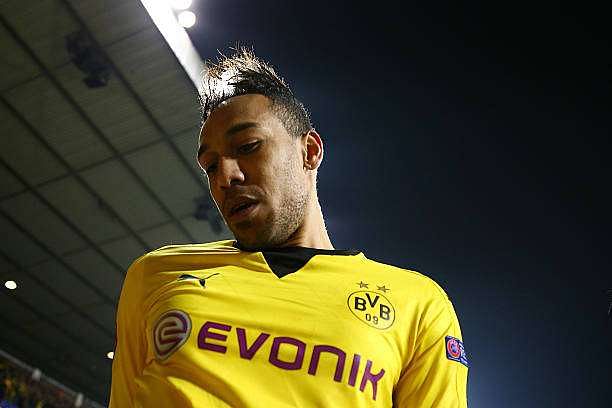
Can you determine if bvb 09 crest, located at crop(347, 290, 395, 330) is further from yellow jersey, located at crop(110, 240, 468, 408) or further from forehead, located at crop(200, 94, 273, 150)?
forehead, located at crop(200, 94, 273, 150)

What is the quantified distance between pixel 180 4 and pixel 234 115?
223 inches

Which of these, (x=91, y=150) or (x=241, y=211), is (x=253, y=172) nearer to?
(x=241, y=211)

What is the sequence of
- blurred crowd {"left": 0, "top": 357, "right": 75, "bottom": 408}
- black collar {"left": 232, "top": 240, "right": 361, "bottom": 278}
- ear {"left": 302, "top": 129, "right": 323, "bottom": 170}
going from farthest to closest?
blurred crowd {"left": 0, "top": 357, "right": 75, "bottom": 408} → ear {"left": 302, "top": 129, "right": 323, "bottom": 170} → black collar {"left": 232, "top": 240, "right": 361, "bottom": 278}

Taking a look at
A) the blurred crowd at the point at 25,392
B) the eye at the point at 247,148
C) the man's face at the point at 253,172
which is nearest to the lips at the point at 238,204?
the man's face at the point at 253,172

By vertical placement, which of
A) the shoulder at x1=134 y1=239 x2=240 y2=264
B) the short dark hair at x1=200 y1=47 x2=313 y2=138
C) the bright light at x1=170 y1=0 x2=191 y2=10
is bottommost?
the shoulder at x1=134 y1=239 x2=240 y2=264

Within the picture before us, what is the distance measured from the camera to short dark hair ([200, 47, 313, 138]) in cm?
131

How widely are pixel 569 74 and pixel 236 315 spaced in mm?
9553

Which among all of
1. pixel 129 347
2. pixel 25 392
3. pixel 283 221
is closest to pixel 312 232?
pixel 283 221

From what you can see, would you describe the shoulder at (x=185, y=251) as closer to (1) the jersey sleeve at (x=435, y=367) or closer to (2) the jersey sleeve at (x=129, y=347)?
(2) the jersey sleeve at (x=129, y=347)

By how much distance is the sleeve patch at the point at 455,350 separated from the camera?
1041mm

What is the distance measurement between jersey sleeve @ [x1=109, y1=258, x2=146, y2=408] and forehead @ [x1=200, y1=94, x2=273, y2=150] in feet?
1.07

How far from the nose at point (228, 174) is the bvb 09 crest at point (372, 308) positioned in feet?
1.07

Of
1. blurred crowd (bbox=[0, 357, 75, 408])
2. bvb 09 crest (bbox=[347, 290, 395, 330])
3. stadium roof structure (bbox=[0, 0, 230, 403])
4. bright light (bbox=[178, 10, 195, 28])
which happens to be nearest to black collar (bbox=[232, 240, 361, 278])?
bvb 09 crest (bbox=[347, 290, 395, 330])

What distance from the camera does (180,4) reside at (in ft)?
21.0
